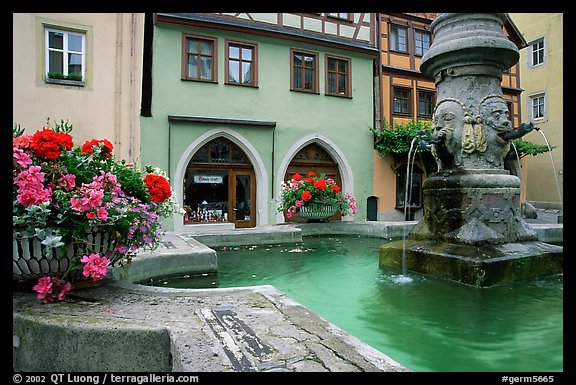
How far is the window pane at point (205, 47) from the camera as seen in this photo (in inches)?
485

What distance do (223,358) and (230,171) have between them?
1174 cm

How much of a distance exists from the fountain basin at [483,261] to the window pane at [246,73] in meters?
10.0

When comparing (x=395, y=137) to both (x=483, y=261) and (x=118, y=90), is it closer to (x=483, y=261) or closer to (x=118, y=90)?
(x=118, y=90)

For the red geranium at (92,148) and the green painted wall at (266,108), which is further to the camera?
the green painted wall at (266,108)

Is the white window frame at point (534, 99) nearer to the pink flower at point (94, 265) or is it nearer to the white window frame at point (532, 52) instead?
the white window frame at point (532, 52)

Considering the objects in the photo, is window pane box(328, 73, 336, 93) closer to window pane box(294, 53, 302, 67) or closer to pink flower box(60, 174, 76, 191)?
window pane box(294, 53, 302, 67)

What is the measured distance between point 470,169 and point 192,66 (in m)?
10.0

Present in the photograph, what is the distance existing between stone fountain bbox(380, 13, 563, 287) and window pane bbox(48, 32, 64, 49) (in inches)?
400

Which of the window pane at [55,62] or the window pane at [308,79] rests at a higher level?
the window pane at [308,79]

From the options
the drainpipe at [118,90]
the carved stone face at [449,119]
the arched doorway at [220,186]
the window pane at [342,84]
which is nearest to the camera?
the carved stone face at [449,119]

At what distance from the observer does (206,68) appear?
12352mm

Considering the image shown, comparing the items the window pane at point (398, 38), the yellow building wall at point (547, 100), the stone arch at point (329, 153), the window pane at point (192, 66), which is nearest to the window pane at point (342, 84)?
the stone arch at point (329, 153)

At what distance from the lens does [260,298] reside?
251cm
